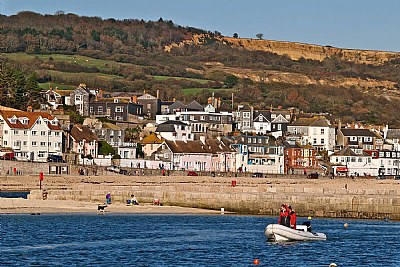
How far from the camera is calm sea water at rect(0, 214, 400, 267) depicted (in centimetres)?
3950

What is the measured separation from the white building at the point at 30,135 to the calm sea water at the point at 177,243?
50.0m

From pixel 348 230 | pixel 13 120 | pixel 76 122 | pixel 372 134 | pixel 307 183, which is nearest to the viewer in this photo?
pixel 348 230

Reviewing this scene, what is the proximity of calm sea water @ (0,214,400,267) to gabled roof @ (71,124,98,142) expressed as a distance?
5312 cm

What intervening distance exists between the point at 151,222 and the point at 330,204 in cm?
1118

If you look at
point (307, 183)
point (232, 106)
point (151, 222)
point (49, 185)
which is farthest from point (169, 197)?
point (232, 106)

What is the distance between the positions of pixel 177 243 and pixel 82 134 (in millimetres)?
67108

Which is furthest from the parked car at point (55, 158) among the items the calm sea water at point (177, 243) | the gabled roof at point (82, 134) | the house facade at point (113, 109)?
the calm sea water at point (177, 243)

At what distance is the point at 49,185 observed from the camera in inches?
3243

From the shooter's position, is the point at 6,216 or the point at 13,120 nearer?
the point at 6,216

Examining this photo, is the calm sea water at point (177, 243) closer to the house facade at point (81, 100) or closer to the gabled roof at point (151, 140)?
the gabled roof at point (151, 140)

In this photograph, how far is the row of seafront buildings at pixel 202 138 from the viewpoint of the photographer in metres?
107

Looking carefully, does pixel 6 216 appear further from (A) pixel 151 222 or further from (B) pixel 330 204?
(B) pixel 330 204

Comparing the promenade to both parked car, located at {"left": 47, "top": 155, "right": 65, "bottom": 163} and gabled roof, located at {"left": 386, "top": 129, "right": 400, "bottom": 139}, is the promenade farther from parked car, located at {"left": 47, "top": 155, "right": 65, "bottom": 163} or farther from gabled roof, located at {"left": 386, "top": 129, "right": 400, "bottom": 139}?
gabled roof, located at {"left": 386, "top": 129, "right": 400, "bottom": 139}

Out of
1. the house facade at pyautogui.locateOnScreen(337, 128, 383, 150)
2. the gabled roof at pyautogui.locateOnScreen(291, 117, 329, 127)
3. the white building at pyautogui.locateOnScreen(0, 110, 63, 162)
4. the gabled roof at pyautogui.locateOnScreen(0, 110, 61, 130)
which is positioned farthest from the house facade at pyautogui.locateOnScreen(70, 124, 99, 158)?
the house facade at pyautogui.locateOnScreen(337, 128, 383, 150)
